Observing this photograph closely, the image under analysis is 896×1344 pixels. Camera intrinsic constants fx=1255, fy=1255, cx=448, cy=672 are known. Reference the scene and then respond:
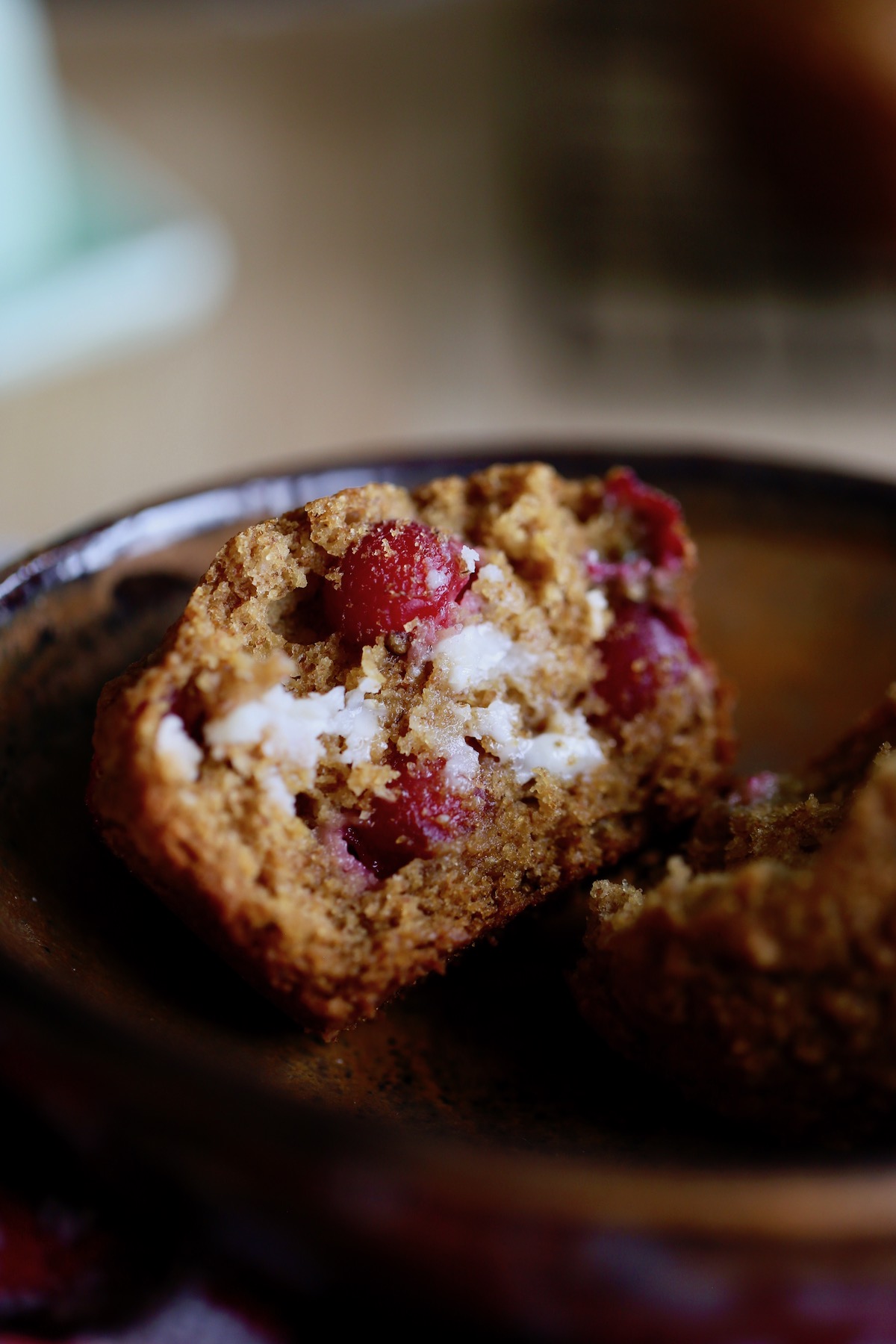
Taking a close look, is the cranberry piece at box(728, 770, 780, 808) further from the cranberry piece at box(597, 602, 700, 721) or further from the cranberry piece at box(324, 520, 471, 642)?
the cranberry piece at box(324, 520, 471, 642)

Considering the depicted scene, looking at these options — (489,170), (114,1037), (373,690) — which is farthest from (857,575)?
(489,170)

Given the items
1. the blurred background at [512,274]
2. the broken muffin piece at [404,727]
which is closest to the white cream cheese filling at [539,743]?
the broken muffin piece at [404,727]

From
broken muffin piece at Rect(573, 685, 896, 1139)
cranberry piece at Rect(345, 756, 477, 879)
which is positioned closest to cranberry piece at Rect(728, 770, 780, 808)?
broken muffin piece at Rect(573, 685, 896, 1139)

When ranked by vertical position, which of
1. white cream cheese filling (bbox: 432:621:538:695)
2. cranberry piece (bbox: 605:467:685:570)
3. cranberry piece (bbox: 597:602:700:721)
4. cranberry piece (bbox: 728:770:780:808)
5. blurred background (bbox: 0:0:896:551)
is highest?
blurred background (bbox: 0:0:896:551)

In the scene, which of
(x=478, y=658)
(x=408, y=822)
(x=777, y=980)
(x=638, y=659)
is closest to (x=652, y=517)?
(x=638, y=659)

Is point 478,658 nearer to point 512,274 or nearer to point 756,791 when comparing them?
point 756,791
